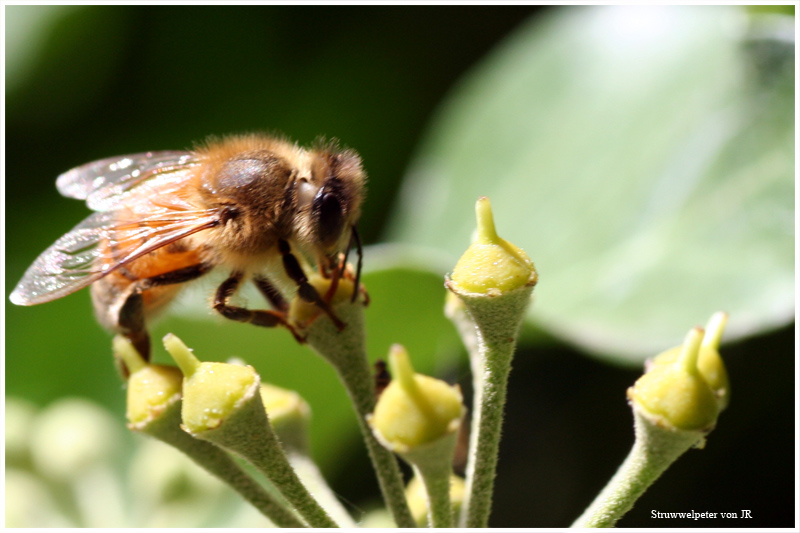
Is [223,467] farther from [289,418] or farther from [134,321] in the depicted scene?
[134,321]

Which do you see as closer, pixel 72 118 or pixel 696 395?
pixel 696 395

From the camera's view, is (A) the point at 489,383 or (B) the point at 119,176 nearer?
(A) the point at 489,383

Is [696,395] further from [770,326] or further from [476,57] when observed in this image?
[476,57]

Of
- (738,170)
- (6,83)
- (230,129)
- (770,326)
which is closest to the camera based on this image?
(770,326)

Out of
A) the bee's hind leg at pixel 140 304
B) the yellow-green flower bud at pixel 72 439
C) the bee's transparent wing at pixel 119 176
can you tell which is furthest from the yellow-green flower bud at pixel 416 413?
the yellow-green flower bud at pixel 72 439

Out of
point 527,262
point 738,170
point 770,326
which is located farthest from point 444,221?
point 527,262

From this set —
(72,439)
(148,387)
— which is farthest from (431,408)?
(72,439)
